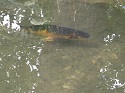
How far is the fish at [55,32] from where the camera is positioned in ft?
12.3

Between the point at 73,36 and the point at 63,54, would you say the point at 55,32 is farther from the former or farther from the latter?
the point at 63,54

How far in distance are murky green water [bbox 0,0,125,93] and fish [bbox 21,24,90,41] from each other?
77 mm

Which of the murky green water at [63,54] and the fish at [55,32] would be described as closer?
the murky green water at [63,54]

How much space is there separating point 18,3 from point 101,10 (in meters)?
1.34

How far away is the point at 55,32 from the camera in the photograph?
148 inches

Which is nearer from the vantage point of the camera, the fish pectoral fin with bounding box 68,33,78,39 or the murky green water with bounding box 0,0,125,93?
the murky green water with bounding box 0,0,125,93

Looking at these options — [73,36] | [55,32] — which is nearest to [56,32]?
[55,32]

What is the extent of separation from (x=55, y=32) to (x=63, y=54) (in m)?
0.39

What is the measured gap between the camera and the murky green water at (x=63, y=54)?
303 cm

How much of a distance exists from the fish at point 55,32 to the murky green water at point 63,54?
77mm

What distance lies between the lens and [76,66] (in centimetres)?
330

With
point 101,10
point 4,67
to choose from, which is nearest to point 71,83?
point 4,67

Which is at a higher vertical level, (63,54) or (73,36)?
(73,36)

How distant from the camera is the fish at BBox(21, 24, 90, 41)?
3.74 metres
